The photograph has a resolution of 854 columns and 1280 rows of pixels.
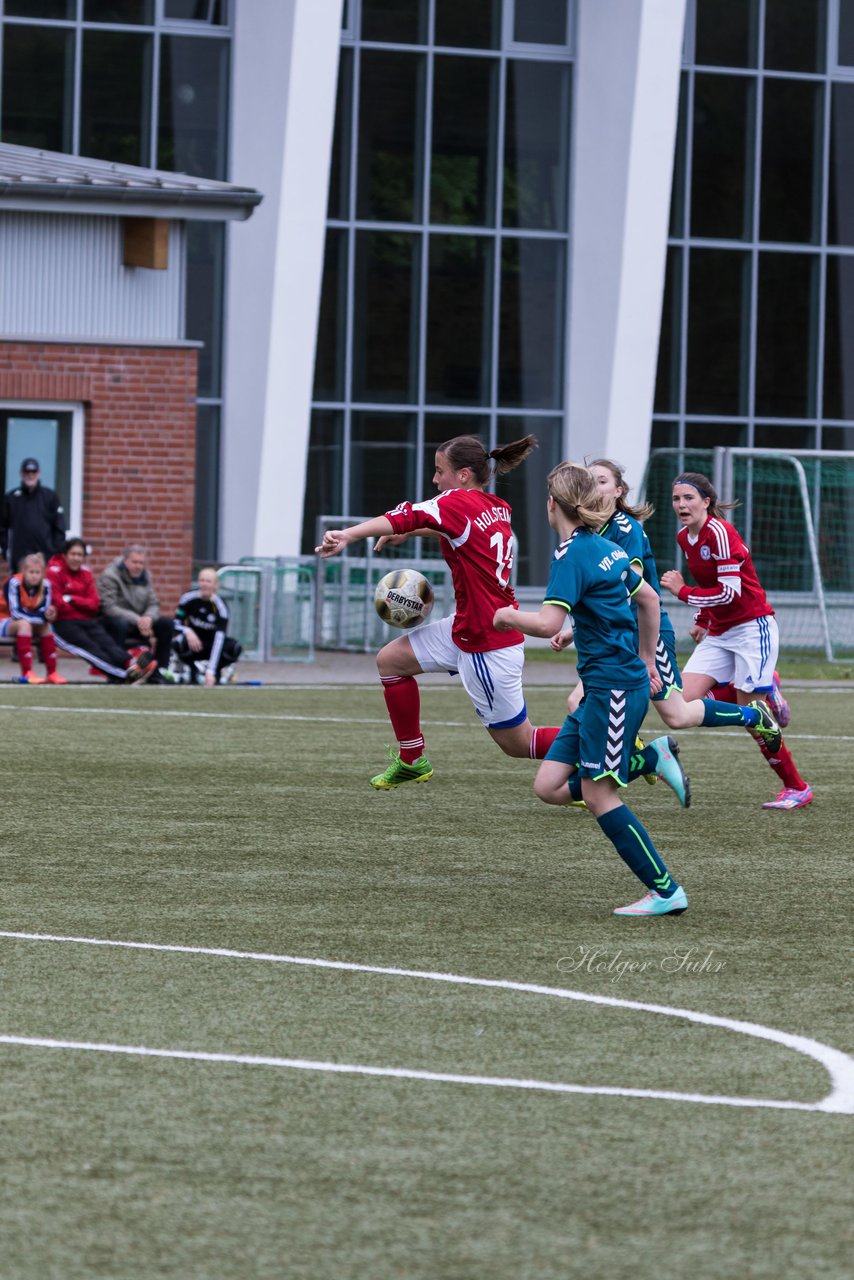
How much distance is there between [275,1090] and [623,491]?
5.65 metres

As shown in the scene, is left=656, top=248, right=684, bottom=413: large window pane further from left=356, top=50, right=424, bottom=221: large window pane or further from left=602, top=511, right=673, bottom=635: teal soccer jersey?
left=602, top=511, right=673, bottom=635: teal soccer jersey

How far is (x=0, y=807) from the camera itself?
388 inches

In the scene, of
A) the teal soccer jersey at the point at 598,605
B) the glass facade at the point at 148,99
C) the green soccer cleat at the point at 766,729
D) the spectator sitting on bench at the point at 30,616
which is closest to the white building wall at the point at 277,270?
the glass facade at the point at 148,99

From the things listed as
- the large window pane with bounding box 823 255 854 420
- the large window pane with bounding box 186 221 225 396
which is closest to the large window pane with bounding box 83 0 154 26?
the large window pane with bounding box 186 221 225 396

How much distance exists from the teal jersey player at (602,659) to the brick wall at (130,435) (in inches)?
587

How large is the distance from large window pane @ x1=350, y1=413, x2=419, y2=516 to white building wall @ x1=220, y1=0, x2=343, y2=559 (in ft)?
6.42

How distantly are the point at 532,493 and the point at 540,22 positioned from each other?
6787 mm

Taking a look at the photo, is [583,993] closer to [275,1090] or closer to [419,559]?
[275,1090]

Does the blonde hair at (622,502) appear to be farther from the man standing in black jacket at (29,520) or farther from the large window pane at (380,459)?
the large window pane at (380,459)

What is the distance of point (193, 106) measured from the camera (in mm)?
27328

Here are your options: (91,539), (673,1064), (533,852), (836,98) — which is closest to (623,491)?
(533,852)

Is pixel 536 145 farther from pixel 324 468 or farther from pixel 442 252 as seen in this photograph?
pixel 324 468

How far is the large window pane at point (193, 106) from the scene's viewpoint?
27188mm

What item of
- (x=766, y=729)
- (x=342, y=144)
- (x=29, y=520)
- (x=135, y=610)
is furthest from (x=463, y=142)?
(x=766, y=729)
